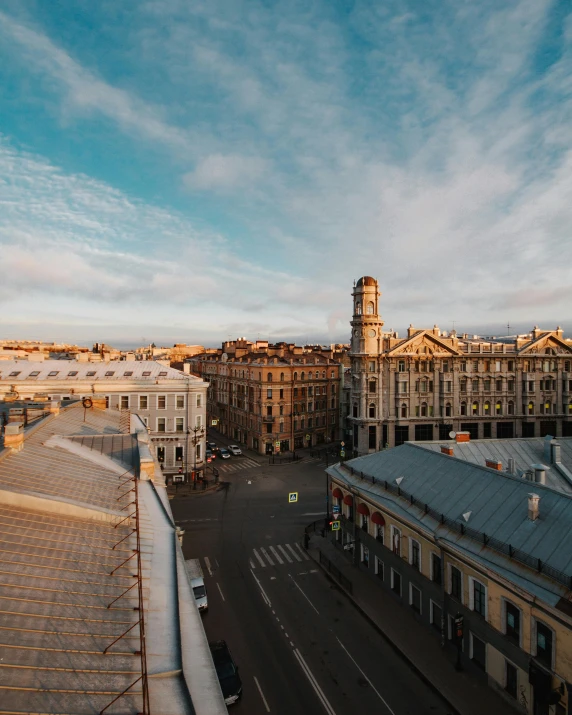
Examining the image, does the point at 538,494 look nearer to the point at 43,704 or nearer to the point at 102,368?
the point at 43,704

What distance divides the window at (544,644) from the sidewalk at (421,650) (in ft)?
10.4

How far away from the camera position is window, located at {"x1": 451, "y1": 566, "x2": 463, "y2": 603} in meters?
22.7

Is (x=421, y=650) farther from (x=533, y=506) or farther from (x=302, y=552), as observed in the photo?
(x=302, y=552)

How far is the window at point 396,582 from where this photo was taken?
1106 inches

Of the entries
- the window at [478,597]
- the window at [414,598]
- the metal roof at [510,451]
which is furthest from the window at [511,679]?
the metal roof at [510,451]

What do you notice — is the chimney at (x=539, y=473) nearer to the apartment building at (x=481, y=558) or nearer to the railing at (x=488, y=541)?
the apartment building at (x=481, y=558)

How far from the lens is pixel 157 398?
5625 cm

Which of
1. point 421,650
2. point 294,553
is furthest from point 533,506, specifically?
point 294,553

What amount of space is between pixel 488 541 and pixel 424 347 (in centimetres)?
5258

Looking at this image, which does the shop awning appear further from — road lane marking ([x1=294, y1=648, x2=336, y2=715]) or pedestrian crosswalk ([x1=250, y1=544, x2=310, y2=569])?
road lane marking ([x1=294, y1=648, x2=336, y2=715])

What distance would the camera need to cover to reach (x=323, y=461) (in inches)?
2650

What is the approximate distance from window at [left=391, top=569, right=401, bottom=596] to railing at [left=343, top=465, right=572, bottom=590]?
15.4 feet

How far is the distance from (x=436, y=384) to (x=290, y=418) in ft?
78.4

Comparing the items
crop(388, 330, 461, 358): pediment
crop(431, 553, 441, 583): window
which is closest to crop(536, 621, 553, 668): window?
crop(431, 553, 441, 583): window
